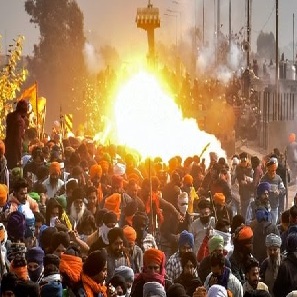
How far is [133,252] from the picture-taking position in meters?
13.0

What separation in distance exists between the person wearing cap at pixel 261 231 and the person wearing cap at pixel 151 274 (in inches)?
112

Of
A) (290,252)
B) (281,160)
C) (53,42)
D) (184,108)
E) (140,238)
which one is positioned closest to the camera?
(290,252)

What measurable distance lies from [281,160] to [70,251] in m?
12.2

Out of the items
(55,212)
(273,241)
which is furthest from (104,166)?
(273,241)

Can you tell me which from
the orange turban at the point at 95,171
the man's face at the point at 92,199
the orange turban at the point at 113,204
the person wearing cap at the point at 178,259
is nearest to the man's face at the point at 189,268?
the person wearing cap at the point at 178,259

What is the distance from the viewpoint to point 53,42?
75.8 metres

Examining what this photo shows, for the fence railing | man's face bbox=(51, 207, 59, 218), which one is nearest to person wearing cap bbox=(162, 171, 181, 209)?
man's face bbox=(51, 207, 59, 218)

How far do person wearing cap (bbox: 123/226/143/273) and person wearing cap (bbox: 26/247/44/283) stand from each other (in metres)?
1.35

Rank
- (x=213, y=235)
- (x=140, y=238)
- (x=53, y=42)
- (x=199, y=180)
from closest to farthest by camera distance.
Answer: (x=213, y=235) < (x=140, y=238) < (x=199, y=180) < (x=53, y=42)

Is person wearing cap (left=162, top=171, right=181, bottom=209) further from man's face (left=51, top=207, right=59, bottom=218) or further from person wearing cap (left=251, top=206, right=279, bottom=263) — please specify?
man's face (left=51, top=207, right=59, bottom=218)

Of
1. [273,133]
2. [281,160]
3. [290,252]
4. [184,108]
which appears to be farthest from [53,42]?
[290,252]

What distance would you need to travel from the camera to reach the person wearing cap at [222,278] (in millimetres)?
11359

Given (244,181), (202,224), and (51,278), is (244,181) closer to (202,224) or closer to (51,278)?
(202,224)

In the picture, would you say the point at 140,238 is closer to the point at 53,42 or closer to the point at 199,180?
the point at 199,180
